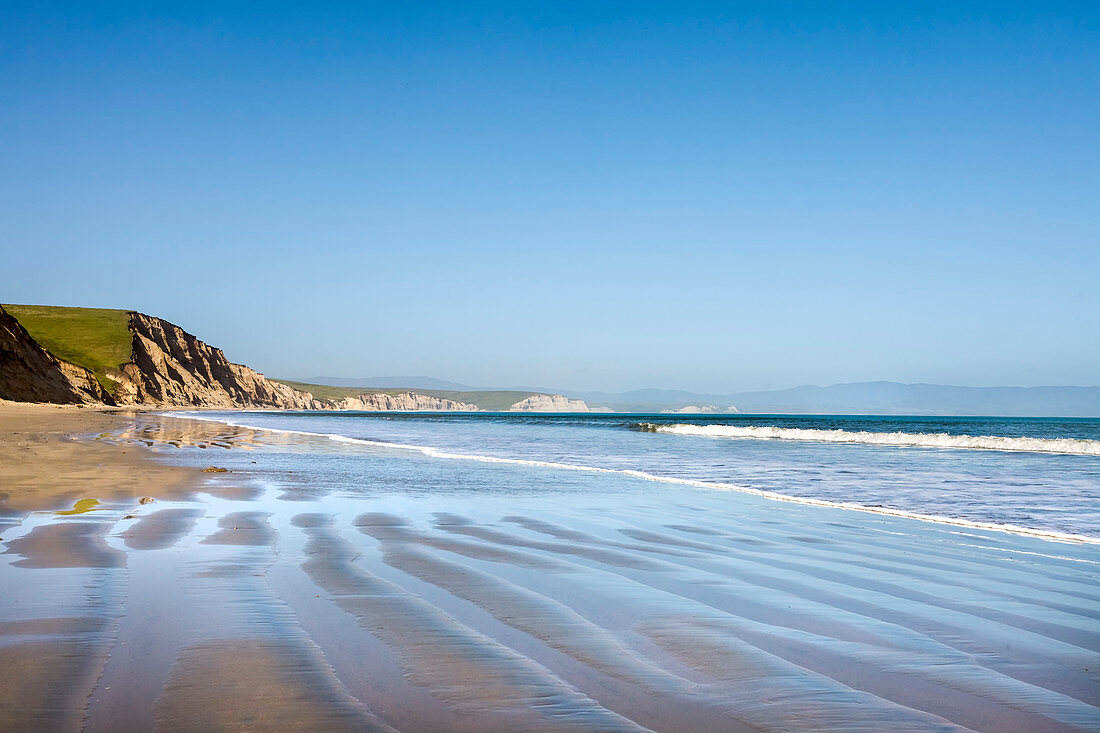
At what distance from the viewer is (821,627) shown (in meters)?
3.76

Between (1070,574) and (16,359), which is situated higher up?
(16,359)

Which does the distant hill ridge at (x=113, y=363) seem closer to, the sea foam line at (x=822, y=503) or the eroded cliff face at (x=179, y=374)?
the eroded cliff face at (x=179, y=374)

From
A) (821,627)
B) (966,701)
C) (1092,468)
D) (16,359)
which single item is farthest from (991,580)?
(16,359)

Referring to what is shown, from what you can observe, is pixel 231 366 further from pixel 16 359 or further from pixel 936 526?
pixel 936 526

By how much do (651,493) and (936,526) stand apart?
3.91 meters

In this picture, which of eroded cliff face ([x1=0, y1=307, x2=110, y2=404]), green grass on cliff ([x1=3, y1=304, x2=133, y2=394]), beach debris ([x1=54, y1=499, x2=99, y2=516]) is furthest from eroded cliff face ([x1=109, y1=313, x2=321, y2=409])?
beach debris ([x1=54, y1=499, x2=99, y2=516])

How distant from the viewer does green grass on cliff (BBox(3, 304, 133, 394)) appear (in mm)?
81319

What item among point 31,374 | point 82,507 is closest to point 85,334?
point 31,374

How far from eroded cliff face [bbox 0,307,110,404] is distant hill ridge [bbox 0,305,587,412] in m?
0.07

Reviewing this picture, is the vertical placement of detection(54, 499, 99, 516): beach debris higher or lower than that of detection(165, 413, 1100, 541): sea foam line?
higher

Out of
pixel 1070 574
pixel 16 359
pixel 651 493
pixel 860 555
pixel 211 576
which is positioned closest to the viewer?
pixel 211 576

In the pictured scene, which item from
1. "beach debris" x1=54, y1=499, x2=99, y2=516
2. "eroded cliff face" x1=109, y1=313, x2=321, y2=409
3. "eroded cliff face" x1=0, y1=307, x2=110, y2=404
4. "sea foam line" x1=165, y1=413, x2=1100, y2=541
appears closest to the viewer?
"beach debris" x1=54, y1=499, x2=99, y2=516

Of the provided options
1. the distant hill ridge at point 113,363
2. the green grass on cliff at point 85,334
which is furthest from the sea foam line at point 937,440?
the green grass on cliff at point 85,334

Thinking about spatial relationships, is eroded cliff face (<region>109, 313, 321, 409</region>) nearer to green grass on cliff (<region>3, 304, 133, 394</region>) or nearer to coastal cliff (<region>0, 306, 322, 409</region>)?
coastal cliff (<region>0, 306, 322, 409</region>)
